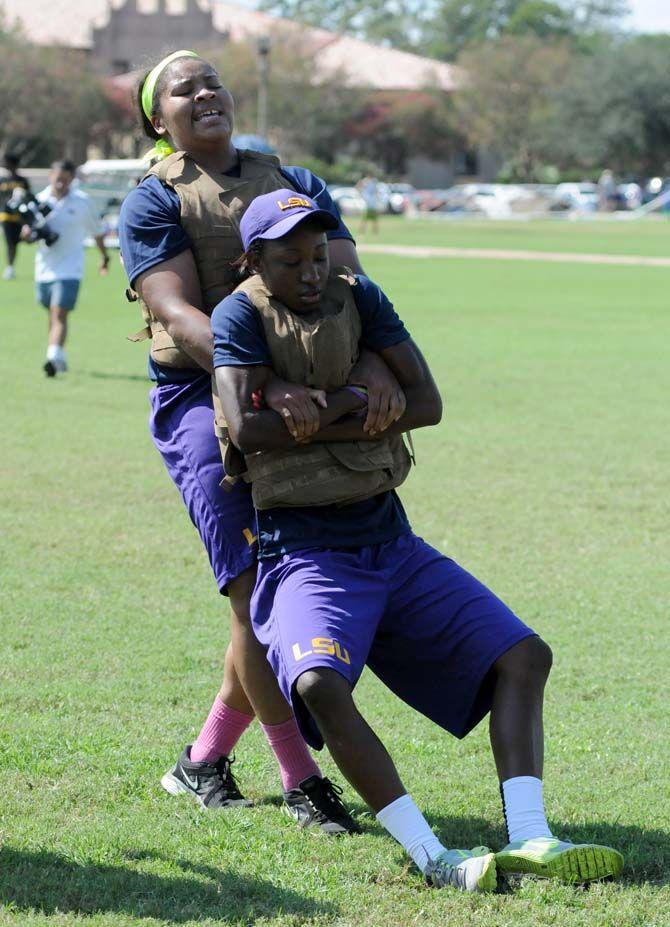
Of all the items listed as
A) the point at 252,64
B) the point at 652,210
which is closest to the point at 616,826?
the point at 652,210

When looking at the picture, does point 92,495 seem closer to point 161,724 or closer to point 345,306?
point 161,724

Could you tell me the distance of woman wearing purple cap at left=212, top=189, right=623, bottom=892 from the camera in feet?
12.4

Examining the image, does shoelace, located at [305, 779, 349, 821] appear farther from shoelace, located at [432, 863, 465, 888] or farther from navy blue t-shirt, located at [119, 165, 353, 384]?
navy blue t-shirt, located at [119, 165, 353, 384]

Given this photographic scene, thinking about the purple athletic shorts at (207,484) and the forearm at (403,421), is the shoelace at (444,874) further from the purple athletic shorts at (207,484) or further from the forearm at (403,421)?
the forearm at (403,421)

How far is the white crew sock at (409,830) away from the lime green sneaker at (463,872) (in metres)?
0.02

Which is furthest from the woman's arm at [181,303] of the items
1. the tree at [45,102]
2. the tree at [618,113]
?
the tree at [618,113]

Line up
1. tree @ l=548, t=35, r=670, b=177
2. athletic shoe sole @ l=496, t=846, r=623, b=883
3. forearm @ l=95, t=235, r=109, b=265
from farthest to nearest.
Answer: tree @ l=548, t=35, r=670, b=177
forearm @ l=95, t=235, r=109, b=265
athletic shoe sole @ l=496, t=846, r=623, b=883

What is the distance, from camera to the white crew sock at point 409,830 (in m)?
3.79

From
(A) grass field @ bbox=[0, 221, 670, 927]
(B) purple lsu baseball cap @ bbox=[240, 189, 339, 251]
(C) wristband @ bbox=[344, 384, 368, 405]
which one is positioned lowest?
(A) grass field @ bbox=[0, 221, 670, 927]

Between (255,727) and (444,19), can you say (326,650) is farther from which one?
(444,19)

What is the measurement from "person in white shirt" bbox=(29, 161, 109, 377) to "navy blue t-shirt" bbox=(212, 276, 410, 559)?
10296 millimetres

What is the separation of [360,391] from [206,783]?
142 centimetres

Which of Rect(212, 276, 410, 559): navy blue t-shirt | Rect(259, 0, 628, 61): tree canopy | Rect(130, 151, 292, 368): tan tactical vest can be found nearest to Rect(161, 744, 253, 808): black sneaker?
Rect(212, 276, 410, 559): navy blue t-shirt

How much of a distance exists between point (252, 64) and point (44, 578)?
239 ft
